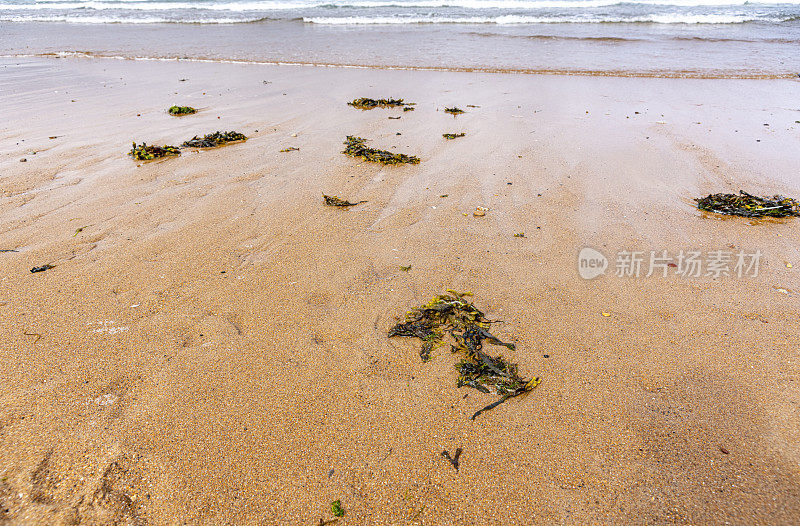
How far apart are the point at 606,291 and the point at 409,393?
5.63 feet

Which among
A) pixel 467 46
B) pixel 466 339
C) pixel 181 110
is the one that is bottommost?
pixel 466 339

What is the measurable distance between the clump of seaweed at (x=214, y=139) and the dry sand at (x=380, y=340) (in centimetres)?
22

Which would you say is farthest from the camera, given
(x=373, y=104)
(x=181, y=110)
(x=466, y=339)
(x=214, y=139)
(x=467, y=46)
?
(x=467, y=46)

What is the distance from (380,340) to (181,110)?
6398 mm

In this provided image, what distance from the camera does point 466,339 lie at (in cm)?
257

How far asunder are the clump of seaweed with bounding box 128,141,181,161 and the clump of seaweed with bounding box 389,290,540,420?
426 centimetres

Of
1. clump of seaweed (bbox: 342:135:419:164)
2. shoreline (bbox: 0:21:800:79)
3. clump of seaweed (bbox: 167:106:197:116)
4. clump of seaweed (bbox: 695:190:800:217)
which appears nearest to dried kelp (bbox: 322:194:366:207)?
clump of seaweed (bbox: 342:135:419:164)

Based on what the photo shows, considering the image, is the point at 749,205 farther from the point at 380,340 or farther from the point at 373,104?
the point at 373,104

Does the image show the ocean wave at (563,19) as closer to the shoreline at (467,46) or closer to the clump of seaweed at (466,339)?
the shoreline at (467,46)

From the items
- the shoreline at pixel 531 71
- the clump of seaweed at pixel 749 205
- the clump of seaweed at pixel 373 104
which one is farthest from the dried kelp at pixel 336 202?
the shoreline at pixel 531 71

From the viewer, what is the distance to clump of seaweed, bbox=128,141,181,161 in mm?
5086

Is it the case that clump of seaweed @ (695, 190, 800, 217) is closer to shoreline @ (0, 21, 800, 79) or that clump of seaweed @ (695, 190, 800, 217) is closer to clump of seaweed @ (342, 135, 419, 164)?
clump of seaweed @ (342, 135, 419, 164)

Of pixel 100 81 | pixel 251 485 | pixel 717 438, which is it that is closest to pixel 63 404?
pixel 251 485

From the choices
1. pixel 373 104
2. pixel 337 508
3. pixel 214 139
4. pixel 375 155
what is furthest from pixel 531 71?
pixel 337 508
